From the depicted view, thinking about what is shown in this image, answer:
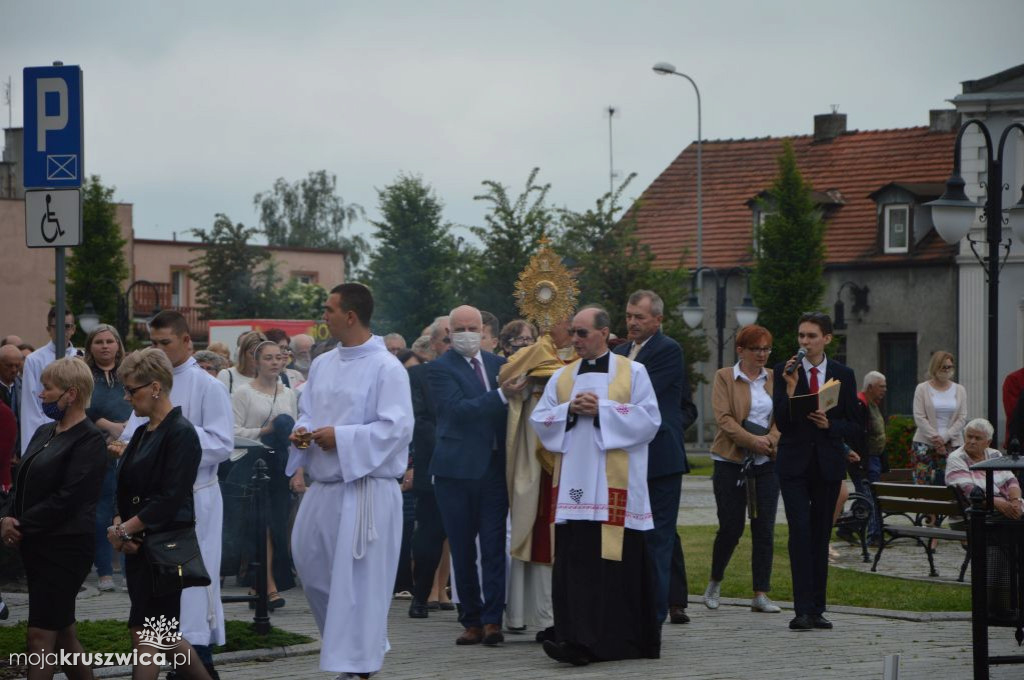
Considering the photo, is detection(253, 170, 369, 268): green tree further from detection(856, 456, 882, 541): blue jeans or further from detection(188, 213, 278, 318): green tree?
detection(856, 456, 882, 541): blue jeans

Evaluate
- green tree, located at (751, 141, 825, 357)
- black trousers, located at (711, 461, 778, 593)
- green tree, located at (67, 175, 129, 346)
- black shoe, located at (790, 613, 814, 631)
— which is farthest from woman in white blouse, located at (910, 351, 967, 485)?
green tree, located at (67, 175, 129, 346)

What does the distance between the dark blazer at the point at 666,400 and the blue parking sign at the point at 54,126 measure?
12.8 feet

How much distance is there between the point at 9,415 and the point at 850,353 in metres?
37.5

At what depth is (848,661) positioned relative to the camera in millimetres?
9258

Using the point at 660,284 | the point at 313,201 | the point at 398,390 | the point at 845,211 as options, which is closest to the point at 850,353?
the point at 845,211

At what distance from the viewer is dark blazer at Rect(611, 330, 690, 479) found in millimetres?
10453

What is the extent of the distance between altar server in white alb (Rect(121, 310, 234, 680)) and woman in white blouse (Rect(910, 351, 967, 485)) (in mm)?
11374

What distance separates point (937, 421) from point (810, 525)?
7.51m

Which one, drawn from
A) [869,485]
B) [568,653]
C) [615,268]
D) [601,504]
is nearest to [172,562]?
[568,653]

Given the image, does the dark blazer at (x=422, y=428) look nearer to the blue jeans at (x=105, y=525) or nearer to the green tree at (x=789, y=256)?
the blue jeans at (x=105, y=525)

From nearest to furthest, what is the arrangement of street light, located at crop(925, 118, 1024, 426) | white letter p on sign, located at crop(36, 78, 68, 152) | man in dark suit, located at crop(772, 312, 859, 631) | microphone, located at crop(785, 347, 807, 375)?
white letter p on sign, located at crop(36, 78, 68, 152), man in dark suit, located at crop(772, 312, 859, 631), microphone, located at crop(785, 347, 807, 375), street light, located at crop(925, 118, 1024, 426)

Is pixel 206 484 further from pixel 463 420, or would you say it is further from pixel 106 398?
pixel 106 398

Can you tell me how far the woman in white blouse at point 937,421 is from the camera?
58.9ft

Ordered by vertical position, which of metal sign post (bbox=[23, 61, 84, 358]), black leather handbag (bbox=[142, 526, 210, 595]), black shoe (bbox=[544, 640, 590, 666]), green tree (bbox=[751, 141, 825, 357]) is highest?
green tree (bbox=[751, 141, 825, 357])
